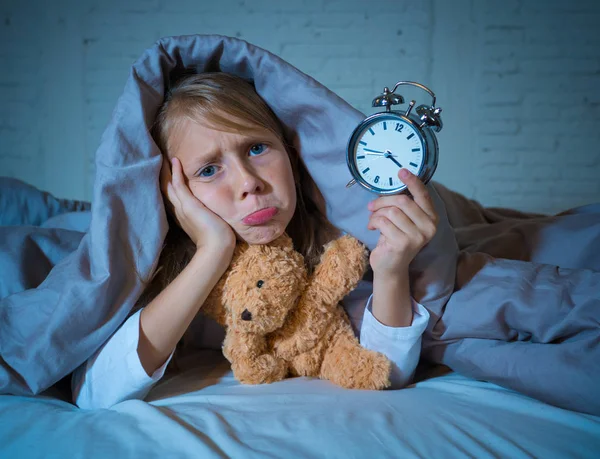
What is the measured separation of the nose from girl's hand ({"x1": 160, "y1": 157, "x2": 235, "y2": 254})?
0.07 metres

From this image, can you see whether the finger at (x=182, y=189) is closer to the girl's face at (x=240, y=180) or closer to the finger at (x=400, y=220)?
the girl's face at (x=240, y=180)

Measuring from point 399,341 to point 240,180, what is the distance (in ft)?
1.36

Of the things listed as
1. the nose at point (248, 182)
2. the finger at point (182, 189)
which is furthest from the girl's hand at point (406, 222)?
the finger at point (182, 189)

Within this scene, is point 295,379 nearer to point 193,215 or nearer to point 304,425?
point 304,425

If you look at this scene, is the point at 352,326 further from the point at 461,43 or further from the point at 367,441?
the point at 461,43

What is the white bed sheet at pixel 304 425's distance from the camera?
2.43 feet

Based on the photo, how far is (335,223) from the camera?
3.59 feet

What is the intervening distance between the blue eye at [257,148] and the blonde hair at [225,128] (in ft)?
0.10

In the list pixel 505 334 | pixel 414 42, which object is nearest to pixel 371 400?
pixel 505 334

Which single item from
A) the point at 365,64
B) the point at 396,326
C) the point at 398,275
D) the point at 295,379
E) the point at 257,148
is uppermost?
the point at 365,64

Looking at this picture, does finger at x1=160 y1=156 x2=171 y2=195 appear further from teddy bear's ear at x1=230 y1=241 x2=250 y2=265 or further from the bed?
teddy bear's ear at x1=230 y1=241 x2=250 y2=265

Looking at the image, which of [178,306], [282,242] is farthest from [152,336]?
[282,242]

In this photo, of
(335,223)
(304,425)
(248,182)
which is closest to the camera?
(304,425)

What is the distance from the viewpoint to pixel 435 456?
0.73 m
